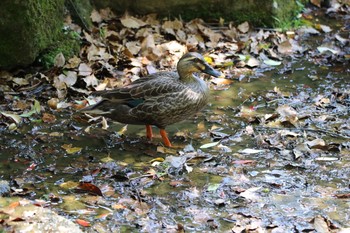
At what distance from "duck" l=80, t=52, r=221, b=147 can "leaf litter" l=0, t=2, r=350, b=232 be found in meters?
0.25

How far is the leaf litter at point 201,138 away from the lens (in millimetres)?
4746

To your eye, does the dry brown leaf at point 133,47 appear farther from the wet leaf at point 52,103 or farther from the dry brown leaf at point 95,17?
the wet leaf at point 52,103

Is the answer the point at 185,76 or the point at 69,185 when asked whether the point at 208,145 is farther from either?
the point at 69,185

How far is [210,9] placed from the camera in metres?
8.98

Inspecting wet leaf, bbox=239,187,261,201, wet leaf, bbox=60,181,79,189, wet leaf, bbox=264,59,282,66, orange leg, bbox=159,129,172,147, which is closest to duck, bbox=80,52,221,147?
orange leg, bbox=159,129,172,147

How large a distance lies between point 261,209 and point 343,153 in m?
1.29

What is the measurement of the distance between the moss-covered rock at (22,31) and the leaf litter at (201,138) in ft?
0.72

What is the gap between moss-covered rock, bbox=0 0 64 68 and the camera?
7.03 meters

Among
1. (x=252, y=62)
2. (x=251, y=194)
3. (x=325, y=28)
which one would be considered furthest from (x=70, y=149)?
(x=325, y=28)

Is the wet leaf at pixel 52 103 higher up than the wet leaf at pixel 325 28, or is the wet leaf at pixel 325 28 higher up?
the wet leaf at pixel 52 103

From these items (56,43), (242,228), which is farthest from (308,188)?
(56,43)

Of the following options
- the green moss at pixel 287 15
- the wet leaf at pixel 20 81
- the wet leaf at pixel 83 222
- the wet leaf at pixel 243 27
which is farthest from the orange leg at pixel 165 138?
the green moss at pixel 287 15

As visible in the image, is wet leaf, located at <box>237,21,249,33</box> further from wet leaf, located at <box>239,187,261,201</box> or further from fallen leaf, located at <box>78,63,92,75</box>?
wet leaf, located at <box>239,187,261,201</box>

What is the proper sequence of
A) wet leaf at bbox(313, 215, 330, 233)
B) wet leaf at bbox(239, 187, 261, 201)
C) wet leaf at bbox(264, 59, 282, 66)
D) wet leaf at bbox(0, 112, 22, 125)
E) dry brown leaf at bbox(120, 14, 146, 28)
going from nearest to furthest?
wet leaf at bbox(313, 215, 330, 233), wet leaf at bbox(239, 187, 261, 201), wet leaf at bbox(0, 112, 22, 125), wet leaf at bbox(264, 59, 282, 66), dry brown leaf at bbox(120, 14, 146, 28)
